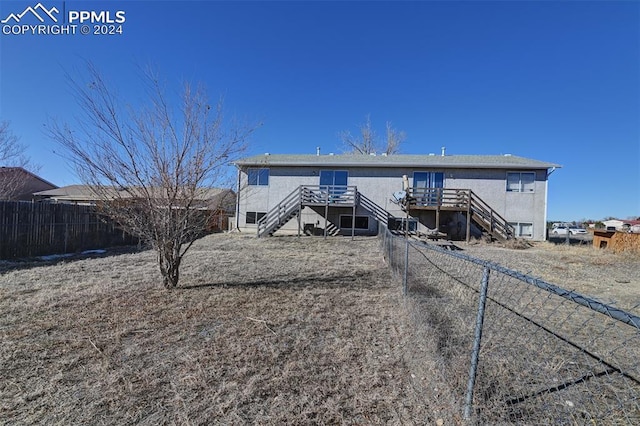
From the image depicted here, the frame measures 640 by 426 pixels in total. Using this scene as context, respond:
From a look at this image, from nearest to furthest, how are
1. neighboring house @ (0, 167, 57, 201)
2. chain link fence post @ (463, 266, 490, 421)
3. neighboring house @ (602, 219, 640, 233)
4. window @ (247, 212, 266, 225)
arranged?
chain link fence post @ (463, 266, 490, 421) → neighboring house @ (0, 167, 57, 201) → window @ (247, 212, 266, 225) → neighboring house @ (602, 219, 640, 233)

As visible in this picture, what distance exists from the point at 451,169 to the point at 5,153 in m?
24.4

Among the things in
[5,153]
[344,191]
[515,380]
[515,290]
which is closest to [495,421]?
[515,380]

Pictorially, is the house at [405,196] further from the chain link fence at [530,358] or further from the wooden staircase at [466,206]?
the chain link fence at [530,358]

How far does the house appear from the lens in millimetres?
16469

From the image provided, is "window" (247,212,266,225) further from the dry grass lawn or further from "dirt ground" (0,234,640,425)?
the dry grass lawn

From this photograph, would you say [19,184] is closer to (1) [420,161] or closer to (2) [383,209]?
(2) [383,209]

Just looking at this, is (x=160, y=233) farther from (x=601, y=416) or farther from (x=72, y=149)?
(x=601, y=416)

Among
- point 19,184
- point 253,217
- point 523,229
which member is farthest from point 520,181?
point 19,184

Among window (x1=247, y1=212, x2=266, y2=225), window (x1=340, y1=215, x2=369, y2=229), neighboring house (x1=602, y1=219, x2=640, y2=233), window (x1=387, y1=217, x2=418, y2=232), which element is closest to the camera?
window (x1=387, y1=217, x2=418, y2=232)

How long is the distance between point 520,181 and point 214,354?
18929 mm

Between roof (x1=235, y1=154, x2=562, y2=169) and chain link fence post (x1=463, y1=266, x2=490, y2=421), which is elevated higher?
roof (x1=235, y1=154, x2=562, y2=169)

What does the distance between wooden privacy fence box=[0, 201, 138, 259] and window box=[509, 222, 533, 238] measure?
60.6ft

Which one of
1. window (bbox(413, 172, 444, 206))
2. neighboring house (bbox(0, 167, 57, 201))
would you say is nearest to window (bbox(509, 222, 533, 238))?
window (bbox(413, 172, 444, 206))

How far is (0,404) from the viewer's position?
2.24 metres
